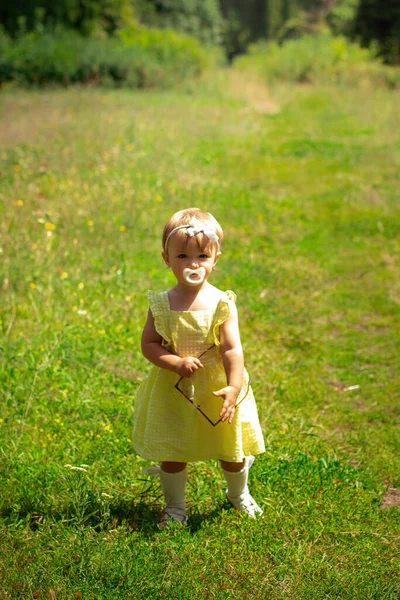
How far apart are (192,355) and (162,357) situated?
14 centimetres

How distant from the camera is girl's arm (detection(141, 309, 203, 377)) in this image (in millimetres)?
2982

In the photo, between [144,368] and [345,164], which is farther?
[345,164]

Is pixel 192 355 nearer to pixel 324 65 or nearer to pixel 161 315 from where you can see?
pixel 161 315

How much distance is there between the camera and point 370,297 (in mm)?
6672

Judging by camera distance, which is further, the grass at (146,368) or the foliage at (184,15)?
the foliage at (184,15)

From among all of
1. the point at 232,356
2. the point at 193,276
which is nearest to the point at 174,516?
the point at 232,356

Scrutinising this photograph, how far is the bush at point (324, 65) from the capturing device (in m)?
25.7

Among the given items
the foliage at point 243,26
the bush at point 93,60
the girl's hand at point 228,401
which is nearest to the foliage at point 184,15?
the foliage at point 243,26

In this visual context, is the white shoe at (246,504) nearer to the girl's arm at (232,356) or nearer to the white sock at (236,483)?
the white sock at (236,483)

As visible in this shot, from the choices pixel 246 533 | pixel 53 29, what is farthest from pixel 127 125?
pixel 53 29

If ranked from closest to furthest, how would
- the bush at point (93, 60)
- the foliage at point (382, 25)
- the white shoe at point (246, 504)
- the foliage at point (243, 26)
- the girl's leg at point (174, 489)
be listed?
1. the girl's leg at point (174, 489)
2. the white shoe at point (246, 504)
3. the bush at point (93, 60)
4. the foliage at point (382, 25)
5. the foliage at point (243, 26)

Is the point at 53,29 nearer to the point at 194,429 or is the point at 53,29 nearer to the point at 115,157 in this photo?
the point at 115,157

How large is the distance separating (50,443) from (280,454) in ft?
3.95

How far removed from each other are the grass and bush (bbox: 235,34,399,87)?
596 inches
